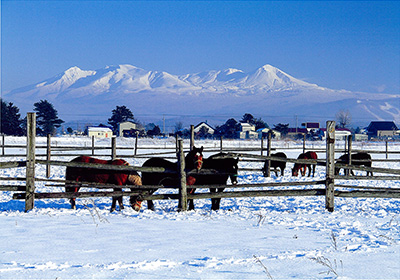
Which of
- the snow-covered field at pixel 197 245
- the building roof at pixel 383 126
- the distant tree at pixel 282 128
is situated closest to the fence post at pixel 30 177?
the snow-covered field at pixel 197 245

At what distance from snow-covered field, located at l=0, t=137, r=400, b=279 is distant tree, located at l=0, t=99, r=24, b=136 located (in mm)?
68145

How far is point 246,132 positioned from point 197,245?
99247 mm

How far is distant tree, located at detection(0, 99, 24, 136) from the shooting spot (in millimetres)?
70562

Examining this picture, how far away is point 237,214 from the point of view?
8312 millimetres

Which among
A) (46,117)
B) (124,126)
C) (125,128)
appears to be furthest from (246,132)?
(46,117)

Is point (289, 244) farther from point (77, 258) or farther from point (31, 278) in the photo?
point (31, 278)

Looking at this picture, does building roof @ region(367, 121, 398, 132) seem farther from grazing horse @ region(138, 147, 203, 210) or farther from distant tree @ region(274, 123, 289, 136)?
grazing horse @ region(138, 147, 203, 210)

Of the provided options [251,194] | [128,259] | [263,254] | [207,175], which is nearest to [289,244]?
[263,254]

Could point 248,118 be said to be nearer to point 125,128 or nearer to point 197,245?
point 125,128

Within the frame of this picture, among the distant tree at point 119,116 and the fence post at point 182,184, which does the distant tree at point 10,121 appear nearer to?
the distant tree at point 119,116

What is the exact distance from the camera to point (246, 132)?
341 ft

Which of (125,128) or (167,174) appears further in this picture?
(125,128)

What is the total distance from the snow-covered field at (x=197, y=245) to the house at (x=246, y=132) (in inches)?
3673

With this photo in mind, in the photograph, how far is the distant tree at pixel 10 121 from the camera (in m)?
70.6
